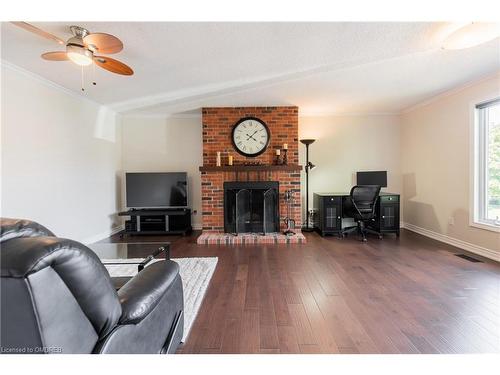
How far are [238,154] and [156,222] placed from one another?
189cm

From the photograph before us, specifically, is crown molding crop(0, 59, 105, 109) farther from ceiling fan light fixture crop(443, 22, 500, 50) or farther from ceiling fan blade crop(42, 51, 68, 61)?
ceiling fan light fixture crop(443, 22, 500, 50)

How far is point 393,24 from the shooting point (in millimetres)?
1956

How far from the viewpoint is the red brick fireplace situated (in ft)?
14.0

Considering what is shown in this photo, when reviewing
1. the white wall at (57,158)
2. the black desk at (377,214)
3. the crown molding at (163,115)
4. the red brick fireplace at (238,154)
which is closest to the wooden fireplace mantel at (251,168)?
the red brick fireplace at (238,154)

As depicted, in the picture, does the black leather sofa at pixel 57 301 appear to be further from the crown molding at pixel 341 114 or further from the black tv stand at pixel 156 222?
the crown molding at pixel 341 114

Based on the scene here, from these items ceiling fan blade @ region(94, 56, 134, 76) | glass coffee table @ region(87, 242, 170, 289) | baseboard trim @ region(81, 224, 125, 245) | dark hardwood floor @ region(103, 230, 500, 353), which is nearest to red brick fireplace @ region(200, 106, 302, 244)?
dark hardwood floor @ region(103, 230, 500, 353)

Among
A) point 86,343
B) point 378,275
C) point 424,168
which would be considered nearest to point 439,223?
point 424,168

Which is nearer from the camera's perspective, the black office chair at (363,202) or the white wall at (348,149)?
the black office chair at (363,202)

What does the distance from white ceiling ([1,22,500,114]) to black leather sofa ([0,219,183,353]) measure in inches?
75.1

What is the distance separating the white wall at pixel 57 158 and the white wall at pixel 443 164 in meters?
5.53

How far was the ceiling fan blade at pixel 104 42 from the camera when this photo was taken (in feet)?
5.66

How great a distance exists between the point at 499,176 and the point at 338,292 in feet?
9.04

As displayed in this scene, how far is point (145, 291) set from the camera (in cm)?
107
